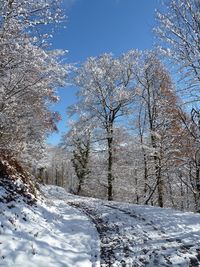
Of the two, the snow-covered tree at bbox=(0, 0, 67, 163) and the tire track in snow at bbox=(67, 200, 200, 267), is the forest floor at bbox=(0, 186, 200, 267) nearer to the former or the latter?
the tire track in snow at bbox=(67, 200, 200, 267)

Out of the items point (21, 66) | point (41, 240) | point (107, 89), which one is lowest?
point (41, 240)

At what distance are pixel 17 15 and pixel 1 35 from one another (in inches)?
32.9

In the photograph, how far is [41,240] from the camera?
796cm

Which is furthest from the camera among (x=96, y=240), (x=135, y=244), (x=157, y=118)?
(x=157, y=118)

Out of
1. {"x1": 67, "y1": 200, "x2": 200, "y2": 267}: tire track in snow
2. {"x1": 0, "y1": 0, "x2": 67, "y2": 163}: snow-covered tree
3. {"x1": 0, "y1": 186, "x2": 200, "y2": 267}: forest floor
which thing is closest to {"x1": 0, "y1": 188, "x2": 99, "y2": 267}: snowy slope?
{"x1": 0, "y1": 186, "x2": 200, "y2": 267}: forest floor

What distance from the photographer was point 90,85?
2548cm

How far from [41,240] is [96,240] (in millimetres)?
1861

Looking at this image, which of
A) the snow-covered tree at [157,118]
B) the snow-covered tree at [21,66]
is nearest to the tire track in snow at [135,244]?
the snow-covered tree at [21,66]

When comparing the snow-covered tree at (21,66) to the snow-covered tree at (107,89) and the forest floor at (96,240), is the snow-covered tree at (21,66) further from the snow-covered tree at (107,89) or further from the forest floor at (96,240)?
the snow-covered tree at (107,89)

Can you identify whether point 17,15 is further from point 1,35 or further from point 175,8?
point 175,8

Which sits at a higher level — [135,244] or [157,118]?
[157,118]

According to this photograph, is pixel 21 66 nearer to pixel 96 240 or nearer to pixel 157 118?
pixel 96 240

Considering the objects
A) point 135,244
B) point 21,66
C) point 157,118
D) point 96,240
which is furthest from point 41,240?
point 157,118

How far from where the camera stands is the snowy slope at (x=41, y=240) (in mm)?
6558
